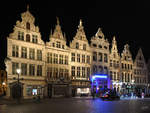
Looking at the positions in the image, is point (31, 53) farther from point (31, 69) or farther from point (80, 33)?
point (80, 33)

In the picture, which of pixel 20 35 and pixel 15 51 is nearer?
pixel 15 51

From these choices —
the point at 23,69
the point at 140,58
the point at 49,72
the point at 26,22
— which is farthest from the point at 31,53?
the point at 140,58

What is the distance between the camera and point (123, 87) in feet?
199

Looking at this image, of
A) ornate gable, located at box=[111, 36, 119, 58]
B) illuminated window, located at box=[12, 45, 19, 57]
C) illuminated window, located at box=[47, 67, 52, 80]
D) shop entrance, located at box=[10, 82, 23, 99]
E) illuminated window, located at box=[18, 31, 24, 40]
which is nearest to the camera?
shop entrance, located at box=[10, 82, 23, 99]

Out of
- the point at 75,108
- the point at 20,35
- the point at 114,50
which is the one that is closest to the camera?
the point at 75,108

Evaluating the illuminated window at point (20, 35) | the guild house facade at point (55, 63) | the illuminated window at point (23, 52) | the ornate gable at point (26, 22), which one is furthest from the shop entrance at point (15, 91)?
the ornate gable at point (26, 22)

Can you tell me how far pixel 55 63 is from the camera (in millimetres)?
46094

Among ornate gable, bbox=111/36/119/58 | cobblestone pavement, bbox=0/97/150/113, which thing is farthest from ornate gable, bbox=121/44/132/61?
cobblestone pavement, bbox=0/97/150/113

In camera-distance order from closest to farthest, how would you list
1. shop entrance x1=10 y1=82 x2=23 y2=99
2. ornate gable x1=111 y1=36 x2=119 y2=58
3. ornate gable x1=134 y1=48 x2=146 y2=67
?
1. shop entrance x1=10 y1=82 x2=23 y2=99
2. ornate gable x1=111 y1=36 x2=119 y2=58
3. ornate gable x1=134 y1=48 x2=146 y2=67

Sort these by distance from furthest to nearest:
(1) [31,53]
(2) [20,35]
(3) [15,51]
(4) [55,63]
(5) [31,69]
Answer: (4) [55,63] < (1) [31,53] < (5) [31,69] < (2) [20,35] < (3) [15,51]

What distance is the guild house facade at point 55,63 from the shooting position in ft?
132

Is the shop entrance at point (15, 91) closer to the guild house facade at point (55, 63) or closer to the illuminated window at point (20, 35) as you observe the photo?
the guild house facade at point (55, 63)

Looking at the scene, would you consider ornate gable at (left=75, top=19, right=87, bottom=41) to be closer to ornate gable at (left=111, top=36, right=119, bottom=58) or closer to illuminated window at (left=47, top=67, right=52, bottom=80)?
illuminated window at (left=47, top=67, right=52, bottom=80)

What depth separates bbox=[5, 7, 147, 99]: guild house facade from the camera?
40.3m
